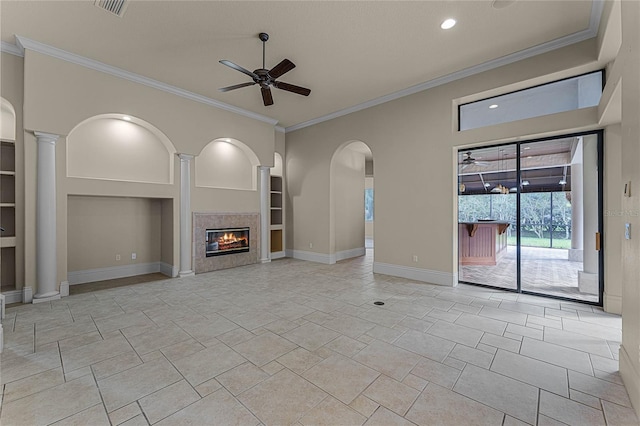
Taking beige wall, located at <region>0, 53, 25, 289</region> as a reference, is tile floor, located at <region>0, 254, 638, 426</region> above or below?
below

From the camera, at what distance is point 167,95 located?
538 centimetres

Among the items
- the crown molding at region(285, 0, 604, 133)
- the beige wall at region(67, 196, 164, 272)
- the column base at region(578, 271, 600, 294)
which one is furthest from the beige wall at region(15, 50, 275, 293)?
the column base at region(578, 271, 600, 294)

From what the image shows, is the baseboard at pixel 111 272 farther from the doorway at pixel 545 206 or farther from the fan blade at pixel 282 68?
the doorway at pixel 545 206

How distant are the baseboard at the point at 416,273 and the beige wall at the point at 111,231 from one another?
471cm

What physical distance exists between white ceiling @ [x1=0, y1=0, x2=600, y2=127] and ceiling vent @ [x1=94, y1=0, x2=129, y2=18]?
0.07 meters

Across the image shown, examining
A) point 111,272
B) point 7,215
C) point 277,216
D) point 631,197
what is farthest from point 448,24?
point 111,272

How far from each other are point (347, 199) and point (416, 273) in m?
3.18

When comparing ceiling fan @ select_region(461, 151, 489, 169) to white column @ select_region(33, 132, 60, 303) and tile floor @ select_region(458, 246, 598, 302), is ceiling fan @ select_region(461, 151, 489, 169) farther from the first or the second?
white column @ select_region(33, 132, 60, 303)

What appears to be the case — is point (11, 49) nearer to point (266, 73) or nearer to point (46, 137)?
point (46, 137)

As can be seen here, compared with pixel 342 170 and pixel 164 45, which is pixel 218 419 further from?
pixel 342 170

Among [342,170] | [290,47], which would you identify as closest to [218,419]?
[290,47]

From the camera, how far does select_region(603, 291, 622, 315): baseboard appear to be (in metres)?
3.54

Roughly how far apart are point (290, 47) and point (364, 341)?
12.9 ft

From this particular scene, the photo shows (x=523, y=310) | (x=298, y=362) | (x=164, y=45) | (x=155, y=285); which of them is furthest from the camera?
(x=155, y=285)
